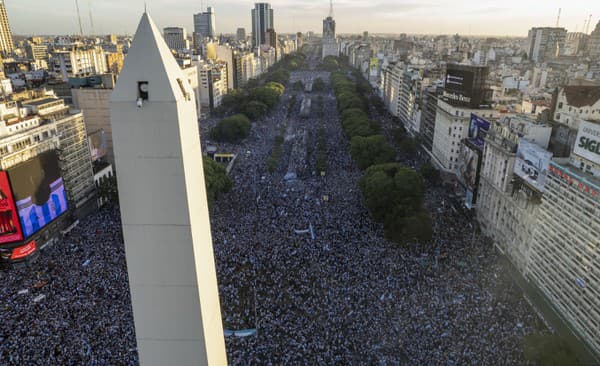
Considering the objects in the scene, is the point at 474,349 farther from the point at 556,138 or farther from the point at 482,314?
the point at 556,138

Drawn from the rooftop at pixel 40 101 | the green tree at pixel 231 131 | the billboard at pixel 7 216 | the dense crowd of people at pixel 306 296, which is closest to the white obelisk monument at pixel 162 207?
the dense crowd of people at pixel 306 296

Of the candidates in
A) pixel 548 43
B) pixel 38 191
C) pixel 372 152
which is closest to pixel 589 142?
pixel 372 152

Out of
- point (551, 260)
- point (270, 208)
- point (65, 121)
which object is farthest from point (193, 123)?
point (65, 121)

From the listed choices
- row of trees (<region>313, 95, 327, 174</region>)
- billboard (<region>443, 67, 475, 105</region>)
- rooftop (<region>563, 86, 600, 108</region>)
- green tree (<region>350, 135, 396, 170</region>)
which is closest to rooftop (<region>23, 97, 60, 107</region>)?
row of trees (<region>313, 95, 327, 174</region>)

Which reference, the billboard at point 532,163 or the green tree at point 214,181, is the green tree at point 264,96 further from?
the billboard at point 532,163

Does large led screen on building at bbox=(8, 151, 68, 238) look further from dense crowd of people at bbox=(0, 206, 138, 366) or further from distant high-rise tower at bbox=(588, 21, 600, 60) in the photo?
distant high-rise tower at bbox=(588, 21, 600, 60)

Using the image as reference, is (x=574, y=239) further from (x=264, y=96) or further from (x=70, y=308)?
(x=264, y=96)
